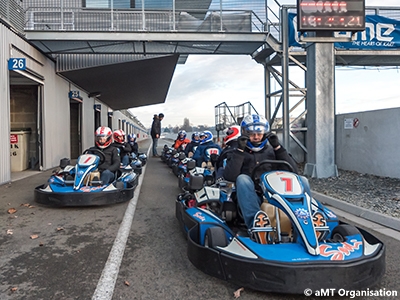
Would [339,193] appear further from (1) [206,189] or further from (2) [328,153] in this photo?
(1) [206,189]

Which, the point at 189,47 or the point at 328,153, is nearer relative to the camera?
the point at 328,153

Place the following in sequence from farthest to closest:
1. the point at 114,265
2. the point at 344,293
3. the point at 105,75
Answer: the point at 105,75, the point at 114,265, the point at 344,293

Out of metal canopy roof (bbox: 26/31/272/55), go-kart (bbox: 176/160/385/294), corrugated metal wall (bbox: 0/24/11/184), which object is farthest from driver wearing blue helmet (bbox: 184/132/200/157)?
go-kart (bbox: 176/160/385/294)

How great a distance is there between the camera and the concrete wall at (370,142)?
8.87m

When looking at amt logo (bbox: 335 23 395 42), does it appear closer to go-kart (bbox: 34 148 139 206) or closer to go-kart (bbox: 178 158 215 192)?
go-kart (bbox: 178 158 215 192)

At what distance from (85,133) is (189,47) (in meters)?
8.27

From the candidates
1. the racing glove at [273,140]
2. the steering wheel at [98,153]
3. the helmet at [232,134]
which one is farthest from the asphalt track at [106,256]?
the helmet at [232,134]

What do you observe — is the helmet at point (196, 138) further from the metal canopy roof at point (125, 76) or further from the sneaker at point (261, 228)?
the sneaker at point (261, 228)

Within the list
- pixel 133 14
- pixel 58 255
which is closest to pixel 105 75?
pixel 133 14

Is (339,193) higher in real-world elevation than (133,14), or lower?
lower

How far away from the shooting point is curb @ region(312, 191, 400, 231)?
5.05 meters

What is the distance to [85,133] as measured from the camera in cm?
1831

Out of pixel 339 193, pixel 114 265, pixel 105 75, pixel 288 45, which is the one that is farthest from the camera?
pixel 105 75

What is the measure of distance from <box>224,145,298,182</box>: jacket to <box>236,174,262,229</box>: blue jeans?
39 cm
